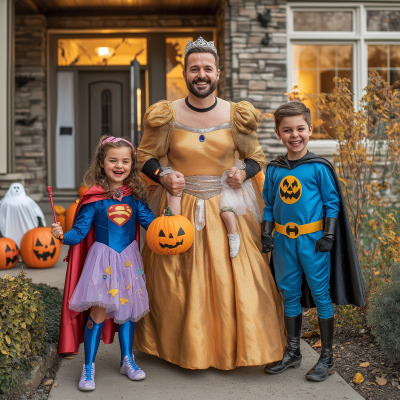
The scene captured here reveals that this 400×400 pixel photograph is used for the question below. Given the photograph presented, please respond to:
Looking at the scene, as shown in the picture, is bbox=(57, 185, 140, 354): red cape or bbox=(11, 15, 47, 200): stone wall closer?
bbox=(57, 185, 140, 354): red cape

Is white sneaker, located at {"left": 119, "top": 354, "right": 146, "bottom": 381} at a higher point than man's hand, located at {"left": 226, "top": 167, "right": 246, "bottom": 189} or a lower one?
lower

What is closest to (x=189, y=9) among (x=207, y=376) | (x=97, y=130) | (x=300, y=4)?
(x=300, y=4)

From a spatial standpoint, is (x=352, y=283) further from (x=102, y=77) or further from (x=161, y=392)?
(x=102, y=77)

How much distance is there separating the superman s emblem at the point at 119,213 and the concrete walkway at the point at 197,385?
0.97 m

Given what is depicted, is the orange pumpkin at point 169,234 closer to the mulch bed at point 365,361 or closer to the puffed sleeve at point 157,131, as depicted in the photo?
the puffed sleeve at point 157,131

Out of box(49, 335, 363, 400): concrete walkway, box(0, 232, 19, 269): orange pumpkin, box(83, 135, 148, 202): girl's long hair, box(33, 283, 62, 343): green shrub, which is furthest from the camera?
box(0, 232, 19, 269): orange pumpkin

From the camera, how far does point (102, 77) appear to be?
9.06 m

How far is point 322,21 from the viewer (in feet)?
26.0

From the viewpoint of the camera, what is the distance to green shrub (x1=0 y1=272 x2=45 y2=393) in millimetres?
2461

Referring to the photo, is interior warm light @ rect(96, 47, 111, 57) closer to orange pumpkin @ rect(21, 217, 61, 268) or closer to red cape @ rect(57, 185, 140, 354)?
orange pumpkin @ rect(21, 217, 61, 268)

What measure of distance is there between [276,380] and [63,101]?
24.5 ft

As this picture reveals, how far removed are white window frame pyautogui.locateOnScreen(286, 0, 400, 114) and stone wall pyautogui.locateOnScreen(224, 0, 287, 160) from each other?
24 cm


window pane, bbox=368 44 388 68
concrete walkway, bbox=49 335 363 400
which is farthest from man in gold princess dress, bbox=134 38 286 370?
window pane, bbox=368 44 388 68

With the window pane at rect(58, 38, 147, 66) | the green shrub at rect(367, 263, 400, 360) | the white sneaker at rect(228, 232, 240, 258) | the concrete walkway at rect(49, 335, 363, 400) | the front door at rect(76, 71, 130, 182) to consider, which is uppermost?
the window pane at rect(58, 38, 147, 66)
